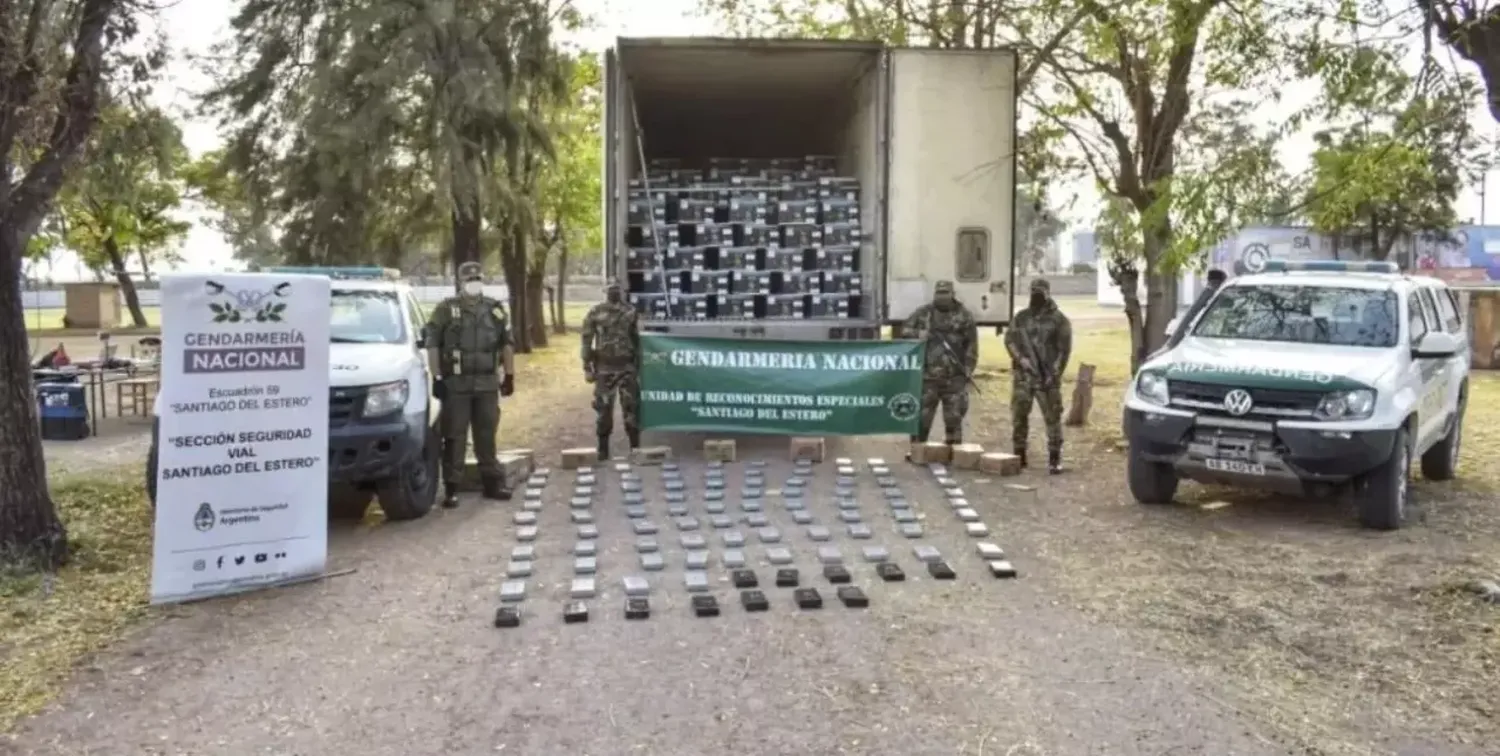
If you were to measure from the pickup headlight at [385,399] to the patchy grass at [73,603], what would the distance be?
170cm

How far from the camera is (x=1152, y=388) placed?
30.6 ft

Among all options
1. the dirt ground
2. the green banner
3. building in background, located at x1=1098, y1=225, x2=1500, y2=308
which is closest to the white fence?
building in background, located at x1=1098, y1=225, x2=1500, y2=308

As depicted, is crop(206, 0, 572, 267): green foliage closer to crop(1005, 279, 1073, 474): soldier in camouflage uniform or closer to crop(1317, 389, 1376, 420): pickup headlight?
crop(1005, 279, 1073, 474): soldier in camouflage uniform

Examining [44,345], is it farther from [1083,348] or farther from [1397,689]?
[1397,689]

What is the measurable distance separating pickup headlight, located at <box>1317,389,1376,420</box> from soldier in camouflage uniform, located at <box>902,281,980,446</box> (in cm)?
331

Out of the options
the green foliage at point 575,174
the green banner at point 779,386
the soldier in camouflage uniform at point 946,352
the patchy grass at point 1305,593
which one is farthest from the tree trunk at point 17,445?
the green foliage at point 575,174

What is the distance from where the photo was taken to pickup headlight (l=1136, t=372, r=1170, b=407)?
364 inches

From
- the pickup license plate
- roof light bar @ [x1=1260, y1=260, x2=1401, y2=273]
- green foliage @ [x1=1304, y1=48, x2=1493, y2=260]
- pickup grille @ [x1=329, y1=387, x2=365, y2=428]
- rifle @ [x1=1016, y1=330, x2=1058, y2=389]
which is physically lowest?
the pickup license plate

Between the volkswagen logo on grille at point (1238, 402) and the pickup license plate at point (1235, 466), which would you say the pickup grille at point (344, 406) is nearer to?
the pickup license plate at point (1235, 466)

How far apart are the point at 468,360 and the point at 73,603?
10.6ft

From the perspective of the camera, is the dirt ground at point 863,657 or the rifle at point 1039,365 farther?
the rifle at point 1039,365

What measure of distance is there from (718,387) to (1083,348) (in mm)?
19801

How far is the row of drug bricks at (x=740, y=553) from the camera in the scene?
272 inches

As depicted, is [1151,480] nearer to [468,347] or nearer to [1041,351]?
[1041,351]
